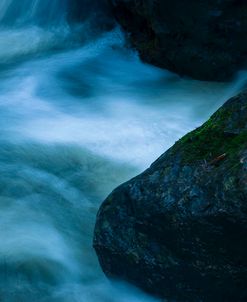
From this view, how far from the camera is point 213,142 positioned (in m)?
4.20

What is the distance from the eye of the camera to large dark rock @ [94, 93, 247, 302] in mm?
3682

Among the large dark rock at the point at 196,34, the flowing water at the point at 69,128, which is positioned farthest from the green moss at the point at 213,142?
the large dark rock at the point at 196,34

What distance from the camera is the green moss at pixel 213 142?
4.01 m

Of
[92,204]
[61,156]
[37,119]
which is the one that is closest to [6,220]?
[92,204]

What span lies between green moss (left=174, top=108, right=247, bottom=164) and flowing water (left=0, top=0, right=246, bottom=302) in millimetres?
1194

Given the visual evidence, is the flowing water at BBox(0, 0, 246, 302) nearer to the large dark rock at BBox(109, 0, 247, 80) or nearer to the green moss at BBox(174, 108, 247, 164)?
the large dark rock at BBox(109, 0, 247, 80)

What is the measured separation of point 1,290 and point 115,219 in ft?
3.73

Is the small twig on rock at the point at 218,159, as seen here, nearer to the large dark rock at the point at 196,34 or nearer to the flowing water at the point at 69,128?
the flowing water at the point at 69,128

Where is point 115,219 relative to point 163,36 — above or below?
below

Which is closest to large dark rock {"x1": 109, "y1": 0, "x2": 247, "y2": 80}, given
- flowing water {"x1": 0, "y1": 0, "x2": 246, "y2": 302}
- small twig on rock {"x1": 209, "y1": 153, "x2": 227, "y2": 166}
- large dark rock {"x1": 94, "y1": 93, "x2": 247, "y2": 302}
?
flowing water {"x1": 0, "y1": 0, "x2": 246, "y2": 302}

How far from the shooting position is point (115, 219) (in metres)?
4.35

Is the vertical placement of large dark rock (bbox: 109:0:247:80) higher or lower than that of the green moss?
higher

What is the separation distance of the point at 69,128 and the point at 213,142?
3.39m

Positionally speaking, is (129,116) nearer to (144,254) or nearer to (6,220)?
(6,220)
